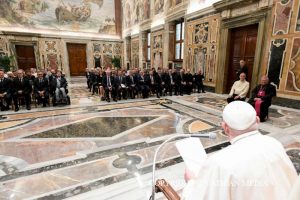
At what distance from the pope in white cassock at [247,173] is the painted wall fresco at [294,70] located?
5.94 metres

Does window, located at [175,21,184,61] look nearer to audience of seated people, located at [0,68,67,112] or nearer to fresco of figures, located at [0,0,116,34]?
audience of seated people, located at [0,68,67,112]

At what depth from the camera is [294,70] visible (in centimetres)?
561

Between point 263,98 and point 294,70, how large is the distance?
2.01 m

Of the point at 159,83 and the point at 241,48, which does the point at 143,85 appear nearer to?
the point at 159,83

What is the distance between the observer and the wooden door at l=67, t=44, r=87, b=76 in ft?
54.8

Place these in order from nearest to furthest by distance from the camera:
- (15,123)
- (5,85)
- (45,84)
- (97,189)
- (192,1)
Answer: (97,189) < (15,123) < (5,85) < (45,84) < (192,1)

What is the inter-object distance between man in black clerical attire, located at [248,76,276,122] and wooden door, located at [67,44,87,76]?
619 inches

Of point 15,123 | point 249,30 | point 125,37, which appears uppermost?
point 125,37

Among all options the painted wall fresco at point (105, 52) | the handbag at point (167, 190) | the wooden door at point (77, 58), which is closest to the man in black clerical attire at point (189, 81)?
the handbag at point (167, 190)

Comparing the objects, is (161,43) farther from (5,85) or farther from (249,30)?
(5,85)

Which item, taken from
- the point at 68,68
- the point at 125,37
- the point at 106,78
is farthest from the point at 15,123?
the point at 125,37

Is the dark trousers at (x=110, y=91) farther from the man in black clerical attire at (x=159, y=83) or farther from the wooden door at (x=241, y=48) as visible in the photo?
the wooden door at (x=241, y=48)

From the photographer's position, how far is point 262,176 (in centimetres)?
87

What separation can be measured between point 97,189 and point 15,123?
3.79m
